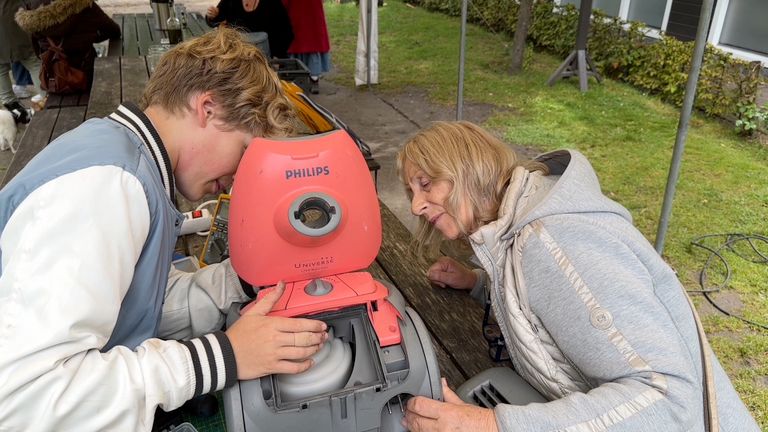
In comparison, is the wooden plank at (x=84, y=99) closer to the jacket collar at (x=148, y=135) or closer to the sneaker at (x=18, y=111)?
the sneaker at (x=18, y=111)

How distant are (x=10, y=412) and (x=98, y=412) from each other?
0.38ft

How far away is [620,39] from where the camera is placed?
712 centimetres

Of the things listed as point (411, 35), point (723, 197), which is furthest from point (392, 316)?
point (411, 35)

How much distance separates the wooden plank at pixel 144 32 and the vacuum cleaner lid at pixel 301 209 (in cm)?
410

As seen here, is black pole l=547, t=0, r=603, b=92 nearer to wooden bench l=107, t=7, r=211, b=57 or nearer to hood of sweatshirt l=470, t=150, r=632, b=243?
wooden bench l=107, t=7, r=211, b=57

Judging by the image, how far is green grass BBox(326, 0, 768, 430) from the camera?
2.99m

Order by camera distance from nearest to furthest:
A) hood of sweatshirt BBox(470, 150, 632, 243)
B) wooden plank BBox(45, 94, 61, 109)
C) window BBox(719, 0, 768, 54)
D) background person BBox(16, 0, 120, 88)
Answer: hood of sweatshirt BBox(470, 150, 632, 243) < wooden plank BBox(45, 94, 61, 109) < background person BBox(16, 0, 120, 88) < window BBox(719, 0, 768, 54)

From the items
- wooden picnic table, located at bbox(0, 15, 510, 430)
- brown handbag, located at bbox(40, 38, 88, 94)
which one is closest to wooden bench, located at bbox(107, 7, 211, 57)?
brown handbag, located at bbox(40, 38, 88, 94)

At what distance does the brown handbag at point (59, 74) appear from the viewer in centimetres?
423

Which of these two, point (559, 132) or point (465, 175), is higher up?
point (465, 175)

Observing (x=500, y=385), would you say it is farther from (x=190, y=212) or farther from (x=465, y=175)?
(x=190, y=212)

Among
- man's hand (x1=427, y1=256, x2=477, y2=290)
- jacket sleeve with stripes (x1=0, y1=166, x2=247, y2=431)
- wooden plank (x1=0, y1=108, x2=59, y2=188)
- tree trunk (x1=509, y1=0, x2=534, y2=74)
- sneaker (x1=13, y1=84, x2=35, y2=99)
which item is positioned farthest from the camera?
tree trunk (x1=509, y1=0, x2=534, y2=74)

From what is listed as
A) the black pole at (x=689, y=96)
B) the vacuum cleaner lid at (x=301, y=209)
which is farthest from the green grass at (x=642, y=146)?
the vacuum cleaner lid at (x=301, y=209)

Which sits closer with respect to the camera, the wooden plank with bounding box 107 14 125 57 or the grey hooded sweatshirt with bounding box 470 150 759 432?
the grey hooded sweatshirt with bounding box 470 150 759 432
